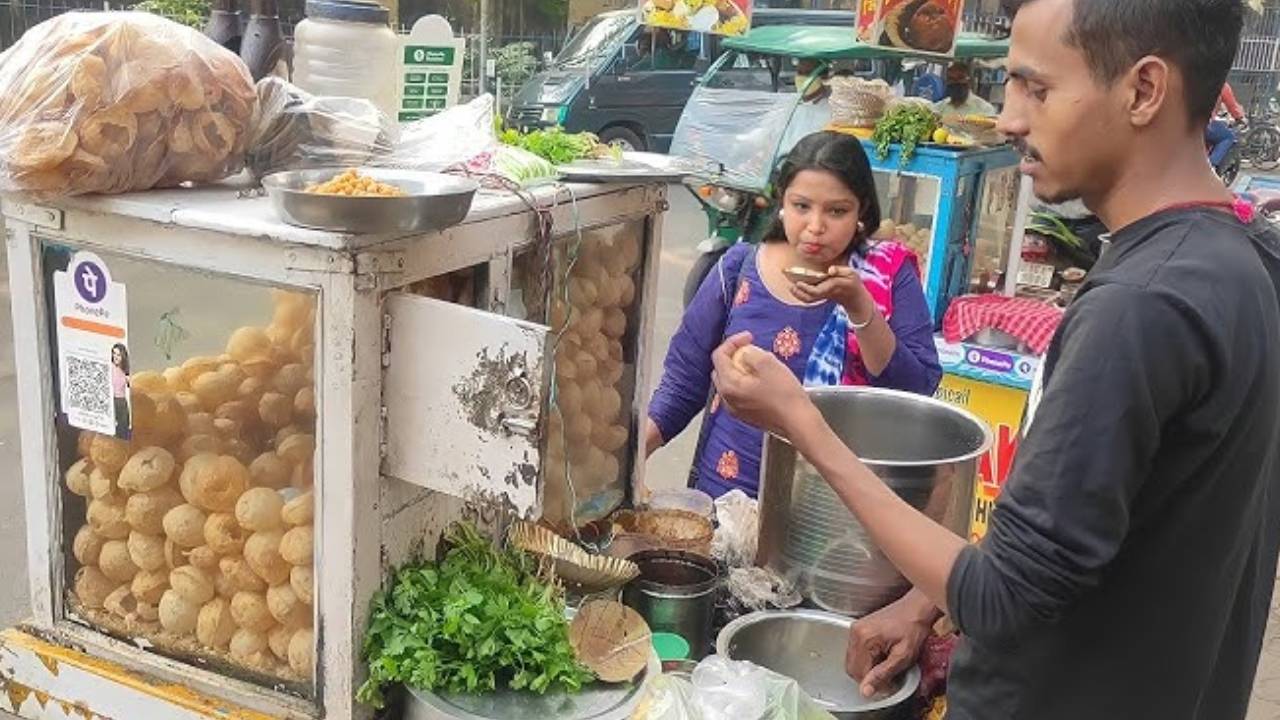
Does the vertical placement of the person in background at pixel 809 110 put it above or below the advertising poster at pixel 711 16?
below

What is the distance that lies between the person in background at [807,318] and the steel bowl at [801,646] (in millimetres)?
904

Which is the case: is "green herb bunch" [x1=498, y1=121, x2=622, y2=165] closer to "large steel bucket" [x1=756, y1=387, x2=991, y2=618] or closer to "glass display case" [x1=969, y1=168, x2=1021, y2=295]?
"large steel bucket" [x1=756, y1=387, x2=991, y2=618]

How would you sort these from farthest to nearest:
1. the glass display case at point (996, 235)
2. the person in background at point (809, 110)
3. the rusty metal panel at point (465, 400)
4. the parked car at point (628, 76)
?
the parked car at point (628, 76) → the person in background at point (809, 110) → the glass display case at point (996, 235) → the rusty metal panel at point (465, 400)

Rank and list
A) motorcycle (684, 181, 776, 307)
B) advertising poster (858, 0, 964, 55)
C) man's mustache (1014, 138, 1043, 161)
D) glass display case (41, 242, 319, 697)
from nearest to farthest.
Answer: man's mustache (1014, 138, 1043, 161) < glass display case (41, 242, 319, 697) < advertising poster (858, 0, 964, 55) < motorcycle (684, 181, 776, 307)

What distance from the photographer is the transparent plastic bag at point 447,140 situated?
1.67m

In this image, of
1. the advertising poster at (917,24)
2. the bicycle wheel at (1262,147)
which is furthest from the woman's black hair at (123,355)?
the bicycle wheel at (1262,147)

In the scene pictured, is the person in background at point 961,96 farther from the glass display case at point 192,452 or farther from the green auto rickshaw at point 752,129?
the glass display case at point 192,452

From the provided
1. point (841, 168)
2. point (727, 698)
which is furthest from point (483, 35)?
point (727, 698)

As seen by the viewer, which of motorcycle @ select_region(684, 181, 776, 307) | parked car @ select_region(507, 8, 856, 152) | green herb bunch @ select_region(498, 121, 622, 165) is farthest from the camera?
parked car @ select_region(507, 8, 856, 152)

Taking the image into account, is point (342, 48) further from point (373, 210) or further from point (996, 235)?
point (996, 235)

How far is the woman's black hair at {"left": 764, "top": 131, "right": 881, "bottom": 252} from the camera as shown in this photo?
105 inches

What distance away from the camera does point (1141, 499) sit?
3.64ft

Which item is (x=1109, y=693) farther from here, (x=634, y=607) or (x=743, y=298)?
(x=743, y=298)

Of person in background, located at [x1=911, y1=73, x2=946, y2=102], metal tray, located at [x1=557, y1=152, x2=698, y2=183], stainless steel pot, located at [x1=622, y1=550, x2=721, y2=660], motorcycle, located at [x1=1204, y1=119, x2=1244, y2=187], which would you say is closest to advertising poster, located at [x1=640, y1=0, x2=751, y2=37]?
motorcycle, located at [x1=1204, y1=119, x2=1244, y2=187]
